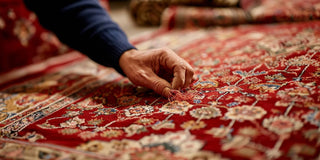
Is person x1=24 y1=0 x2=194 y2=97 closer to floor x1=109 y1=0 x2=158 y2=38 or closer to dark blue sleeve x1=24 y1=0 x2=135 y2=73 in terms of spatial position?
dark blue sleeve x1=24 y1=0 x2=135 y2=73

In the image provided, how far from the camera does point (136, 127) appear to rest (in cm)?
69

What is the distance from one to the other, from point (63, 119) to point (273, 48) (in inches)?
37.0

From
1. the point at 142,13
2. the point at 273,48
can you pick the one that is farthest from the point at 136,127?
the point at 142,13

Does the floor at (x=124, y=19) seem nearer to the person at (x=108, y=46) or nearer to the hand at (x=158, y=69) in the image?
the person at (x=108, y=46)

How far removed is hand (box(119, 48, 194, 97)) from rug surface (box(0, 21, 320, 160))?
0.15 ft

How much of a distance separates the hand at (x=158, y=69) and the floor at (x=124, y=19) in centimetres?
132

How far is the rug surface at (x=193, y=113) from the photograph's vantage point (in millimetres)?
563

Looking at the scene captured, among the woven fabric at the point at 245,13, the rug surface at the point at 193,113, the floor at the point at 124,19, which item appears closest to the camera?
the rug surface at the point at 193,113

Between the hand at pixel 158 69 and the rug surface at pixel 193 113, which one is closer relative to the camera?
the rug surface at pixel 193 113

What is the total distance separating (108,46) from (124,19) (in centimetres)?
233

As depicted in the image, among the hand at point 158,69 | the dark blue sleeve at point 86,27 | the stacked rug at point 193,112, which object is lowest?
the stacked rug at point 193,112

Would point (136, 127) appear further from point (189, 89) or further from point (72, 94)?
point (72, 94)

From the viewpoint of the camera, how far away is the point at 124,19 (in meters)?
3.25

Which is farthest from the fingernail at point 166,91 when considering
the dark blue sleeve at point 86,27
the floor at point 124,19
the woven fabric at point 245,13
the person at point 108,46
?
the floor at point 124,19
